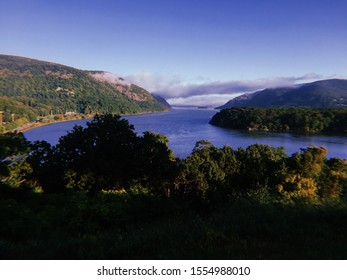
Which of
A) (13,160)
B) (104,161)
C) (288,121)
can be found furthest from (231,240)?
(288,121)

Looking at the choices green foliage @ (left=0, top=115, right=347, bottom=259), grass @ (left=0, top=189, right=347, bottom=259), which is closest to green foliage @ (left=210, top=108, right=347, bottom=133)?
green foliage @ (left=0, top=115, right=347, bottom=259)

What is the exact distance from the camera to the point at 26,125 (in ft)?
342

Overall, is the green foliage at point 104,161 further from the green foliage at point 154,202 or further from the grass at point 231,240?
the grass at point 231,240

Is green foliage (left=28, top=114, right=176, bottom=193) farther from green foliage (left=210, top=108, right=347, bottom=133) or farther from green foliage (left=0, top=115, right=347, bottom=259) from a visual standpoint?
green foliage (left=210, top=108, right=347, bottom=133)

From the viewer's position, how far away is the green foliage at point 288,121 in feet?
302

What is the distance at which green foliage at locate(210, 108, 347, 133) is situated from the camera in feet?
302

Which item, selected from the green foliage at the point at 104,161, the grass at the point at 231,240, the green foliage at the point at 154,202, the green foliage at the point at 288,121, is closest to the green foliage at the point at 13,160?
→ the green foliage at the point at 154,202

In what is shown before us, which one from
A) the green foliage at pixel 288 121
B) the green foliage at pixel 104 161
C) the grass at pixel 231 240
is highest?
the grass at pixel 231 240

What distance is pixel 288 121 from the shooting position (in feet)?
327

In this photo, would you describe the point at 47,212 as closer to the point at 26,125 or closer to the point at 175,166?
the point at 175,166

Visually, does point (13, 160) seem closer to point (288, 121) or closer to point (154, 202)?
point (154, 202)

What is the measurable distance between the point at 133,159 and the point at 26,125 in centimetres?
10115
